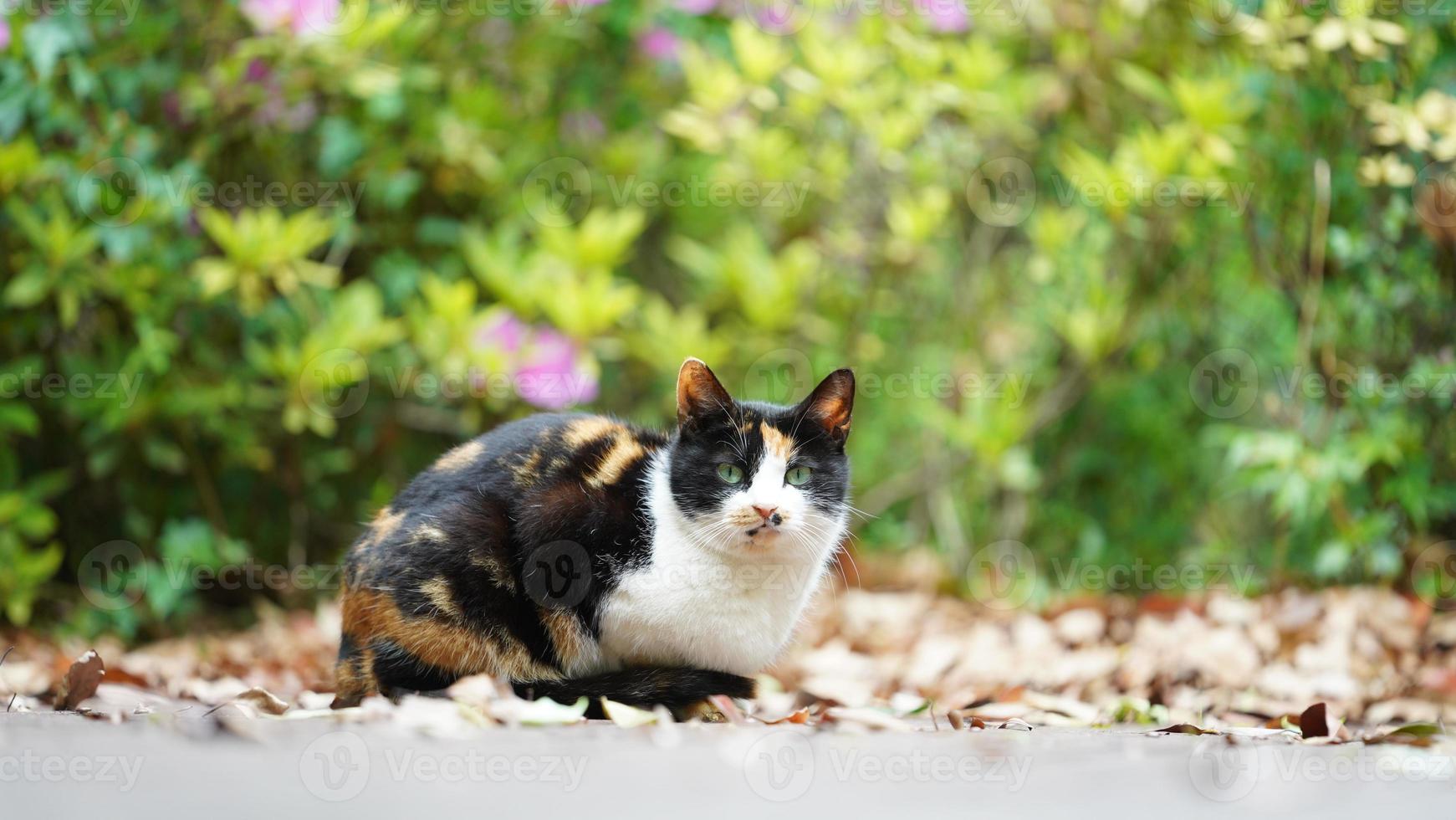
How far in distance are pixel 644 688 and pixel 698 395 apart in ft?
1.79

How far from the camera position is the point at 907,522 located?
4781 mm

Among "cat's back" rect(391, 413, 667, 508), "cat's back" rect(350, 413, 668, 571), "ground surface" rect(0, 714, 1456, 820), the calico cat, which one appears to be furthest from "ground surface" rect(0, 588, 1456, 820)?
"cat's back" rect(391, 413, 667, 508)

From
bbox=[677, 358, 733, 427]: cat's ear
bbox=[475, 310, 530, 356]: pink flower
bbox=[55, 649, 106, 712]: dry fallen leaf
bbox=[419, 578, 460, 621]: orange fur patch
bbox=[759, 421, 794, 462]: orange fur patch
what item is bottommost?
bbox=[55, 649, 106, 712]: dry fallen leaf

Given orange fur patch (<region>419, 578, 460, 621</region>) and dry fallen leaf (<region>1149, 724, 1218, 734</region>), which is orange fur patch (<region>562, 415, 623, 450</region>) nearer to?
orange fur patch (<region>419, 578, 460, 621</region>)

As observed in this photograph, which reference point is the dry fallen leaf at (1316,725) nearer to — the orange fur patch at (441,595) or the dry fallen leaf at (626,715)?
the dry fallen leaf at (626,715)

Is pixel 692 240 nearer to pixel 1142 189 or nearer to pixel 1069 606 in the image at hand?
pixel 1142 189

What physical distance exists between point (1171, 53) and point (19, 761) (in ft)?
12.8

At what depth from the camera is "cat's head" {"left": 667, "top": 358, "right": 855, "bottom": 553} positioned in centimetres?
208

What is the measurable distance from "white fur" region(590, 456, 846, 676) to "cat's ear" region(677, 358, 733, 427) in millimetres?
136

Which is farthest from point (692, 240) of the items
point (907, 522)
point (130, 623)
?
point (130, 623)

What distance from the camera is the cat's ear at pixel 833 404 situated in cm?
221

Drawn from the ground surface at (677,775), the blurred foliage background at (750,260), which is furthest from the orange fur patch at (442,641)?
the blurred foliage background at (750,260)

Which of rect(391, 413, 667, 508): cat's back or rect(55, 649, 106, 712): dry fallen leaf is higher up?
rect(391, 413, 667, 508): cat's back

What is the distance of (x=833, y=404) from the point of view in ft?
7.38
